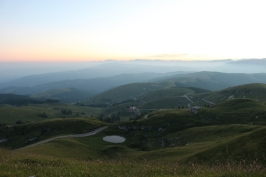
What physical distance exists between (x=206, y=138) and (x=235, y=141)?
1463 inches

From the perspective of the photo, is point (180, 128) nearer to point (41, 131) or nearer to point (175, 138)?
point (175, 138)

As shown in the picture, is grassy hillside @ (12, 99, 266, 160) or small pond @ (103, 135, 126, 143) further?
small pond @ (103, 135, 126, 143)

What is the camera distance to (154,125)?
112062 mm

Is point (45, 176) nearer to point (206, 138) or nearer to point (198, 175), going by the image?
point (198, 175)

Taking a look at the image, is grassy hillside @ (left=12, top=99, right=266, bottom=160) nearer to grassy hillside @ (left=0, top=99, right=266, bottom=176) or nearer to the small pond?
grassy hillside @ (left=0, top=99, right=266, bottom=176)

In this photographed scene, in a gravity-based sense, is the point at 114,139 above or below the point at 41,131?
above

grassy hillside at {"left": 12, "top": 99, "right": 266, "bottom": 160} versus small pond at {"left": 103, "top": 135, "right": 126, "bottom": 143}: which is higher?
grassy hillside at {"left": 12, "top": 99, "right": 266, "bottom": 160}

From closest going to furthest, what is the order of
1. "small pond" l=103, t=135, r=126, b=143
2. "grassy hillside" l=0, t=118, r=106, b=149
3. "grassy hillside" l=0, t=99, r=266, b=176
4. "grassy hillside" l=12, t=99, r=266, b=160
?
"grassy hillside" l=0, t=99, r=266, b=176
"grassy hillside" l=12, t=99, r=266, b=160
"small pond" l=103, t=135, r=126, b=143
"grassy hillside" l=0, t=118, r=106, b=149

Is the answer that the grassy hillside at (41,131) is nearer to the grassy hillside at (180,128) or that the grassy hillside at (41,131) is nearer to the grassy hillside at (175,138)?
the grassy hillside at (175,138)

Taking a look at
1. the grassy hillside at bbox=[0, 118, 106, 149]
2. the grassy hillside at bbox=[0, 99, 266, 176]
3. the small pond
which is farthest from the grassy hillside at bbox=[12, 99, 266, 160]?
the grassy hillside at bbox=[0, 118, 106, 149]

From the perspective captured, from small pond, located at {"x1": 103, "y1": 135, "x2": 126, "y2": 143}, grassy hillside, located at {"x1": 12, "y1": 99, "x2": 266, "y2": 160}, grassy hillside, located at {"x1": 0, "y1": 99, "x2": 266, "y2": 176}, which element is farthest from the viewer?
small pond, located at {"x1": 103, "y1": 135, "x2": 126, "y2": 143}

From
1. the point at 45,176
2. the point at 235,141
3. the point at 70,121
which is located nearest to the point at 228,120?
the point at 235,141

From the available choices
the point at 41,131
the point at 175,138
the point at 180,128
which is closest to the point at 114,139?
the point at 175,138

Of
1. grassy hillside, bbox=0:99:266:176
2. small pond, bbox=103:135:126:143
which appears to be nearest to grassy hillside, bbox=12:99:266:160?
grassy hillside, bbox=0:99:266:176
